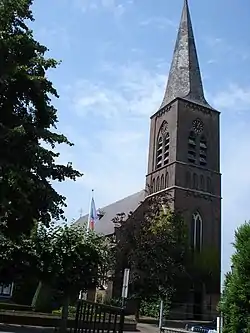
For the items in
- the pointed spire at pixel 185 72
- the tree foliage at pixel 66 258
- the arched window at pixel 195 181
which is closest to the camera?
the tree foliage at pixel 66 258

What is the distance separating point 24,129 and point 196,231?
3419 centimetres

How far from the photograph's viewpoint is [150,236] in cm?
3319

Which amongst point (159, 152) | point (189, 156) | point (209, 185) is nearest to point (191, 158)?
point (189, 156)

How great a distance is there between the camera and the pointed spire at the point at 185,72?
4830cm

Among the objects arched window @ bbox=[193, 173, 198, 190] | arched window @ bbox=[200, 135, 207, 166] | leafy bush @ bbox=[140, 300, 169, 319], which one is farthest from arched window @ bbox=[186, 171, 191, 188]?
leafy bush @ bbox=[140, 300, 169, 319]

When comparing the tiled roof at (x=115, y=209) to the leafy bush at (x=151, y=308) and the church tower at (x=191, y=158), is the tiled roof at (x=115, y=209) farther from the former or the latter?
the leafy bush at (x=151, y=308)

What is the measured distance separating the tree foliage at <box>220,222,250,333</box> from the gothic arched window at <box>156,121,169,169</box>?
109ft

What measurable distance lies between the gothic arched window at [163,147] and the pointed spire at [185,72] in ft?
10.2

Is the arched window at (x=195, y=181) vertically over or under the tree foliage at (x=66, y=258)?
over

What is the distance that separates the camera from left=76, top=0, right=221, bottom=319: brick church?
41875 mm

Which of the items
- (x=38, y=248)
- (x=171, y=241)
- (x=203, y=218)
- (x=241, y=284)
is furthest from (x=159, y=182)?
(x=241, y=284)

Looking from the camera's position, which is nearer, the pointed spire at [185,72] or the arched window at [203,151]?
the arched window at [203,151]

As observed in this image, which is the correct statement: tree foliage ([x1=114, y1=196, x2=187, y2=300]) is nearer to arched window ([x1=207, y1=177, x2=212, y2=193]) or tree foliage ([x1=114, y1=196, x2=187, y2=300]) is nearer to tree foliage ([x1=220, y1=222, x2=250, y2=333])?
arched window ([x1=207, y1=177, x2=212, y2=193])

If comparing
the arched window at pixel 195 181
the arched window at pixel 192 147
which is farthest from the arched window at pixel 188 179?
the arched window at pixel 192 147
